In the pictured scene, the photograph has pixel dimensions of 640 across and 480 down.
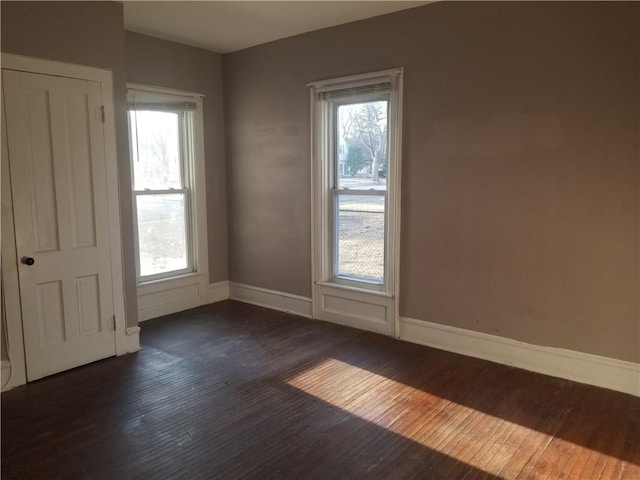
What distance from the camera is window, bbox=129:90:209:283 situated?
443cm

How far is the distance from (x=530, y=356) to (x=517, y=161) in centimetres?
141

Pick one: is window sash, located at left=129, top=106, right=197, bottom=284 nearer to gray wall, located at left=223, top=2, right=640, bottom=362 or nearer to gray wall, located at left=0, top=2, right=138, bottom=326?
gray wall, located at left=0, top=2, right=138, bottom=326

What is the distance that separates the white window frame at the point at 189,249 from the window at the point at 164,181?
10mm

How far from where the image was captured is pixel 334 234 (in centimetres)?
450

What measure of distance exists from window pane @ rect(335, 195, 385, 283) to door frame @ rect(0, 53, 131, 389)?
1963 mm

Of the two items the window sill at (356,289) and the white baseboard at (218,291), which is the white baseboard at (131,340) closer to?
the white baseboard at (218,291)

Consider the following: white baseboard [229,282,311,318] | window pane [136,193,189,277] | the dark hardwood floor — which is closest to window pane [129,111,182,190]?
window pane [136,193,189,277]

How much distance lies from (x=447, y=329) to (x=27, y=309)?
3090mm

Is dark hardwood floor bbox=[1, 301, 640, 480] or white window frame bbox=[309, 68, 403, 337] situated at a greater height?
white window frame bbox=[309, 68, 403, 337]

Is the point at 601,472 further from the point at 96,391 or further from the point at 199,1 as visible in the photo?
the point at 199,1

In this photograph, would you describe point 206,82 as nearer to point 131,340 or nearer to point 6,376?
point 131,340

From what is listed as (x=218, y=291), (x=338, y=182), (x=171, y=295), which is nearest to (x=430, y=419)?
(x=338, y=182)

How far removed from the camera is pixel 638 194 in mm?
2877

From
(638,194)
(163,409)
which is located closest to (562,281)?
(638,194)
